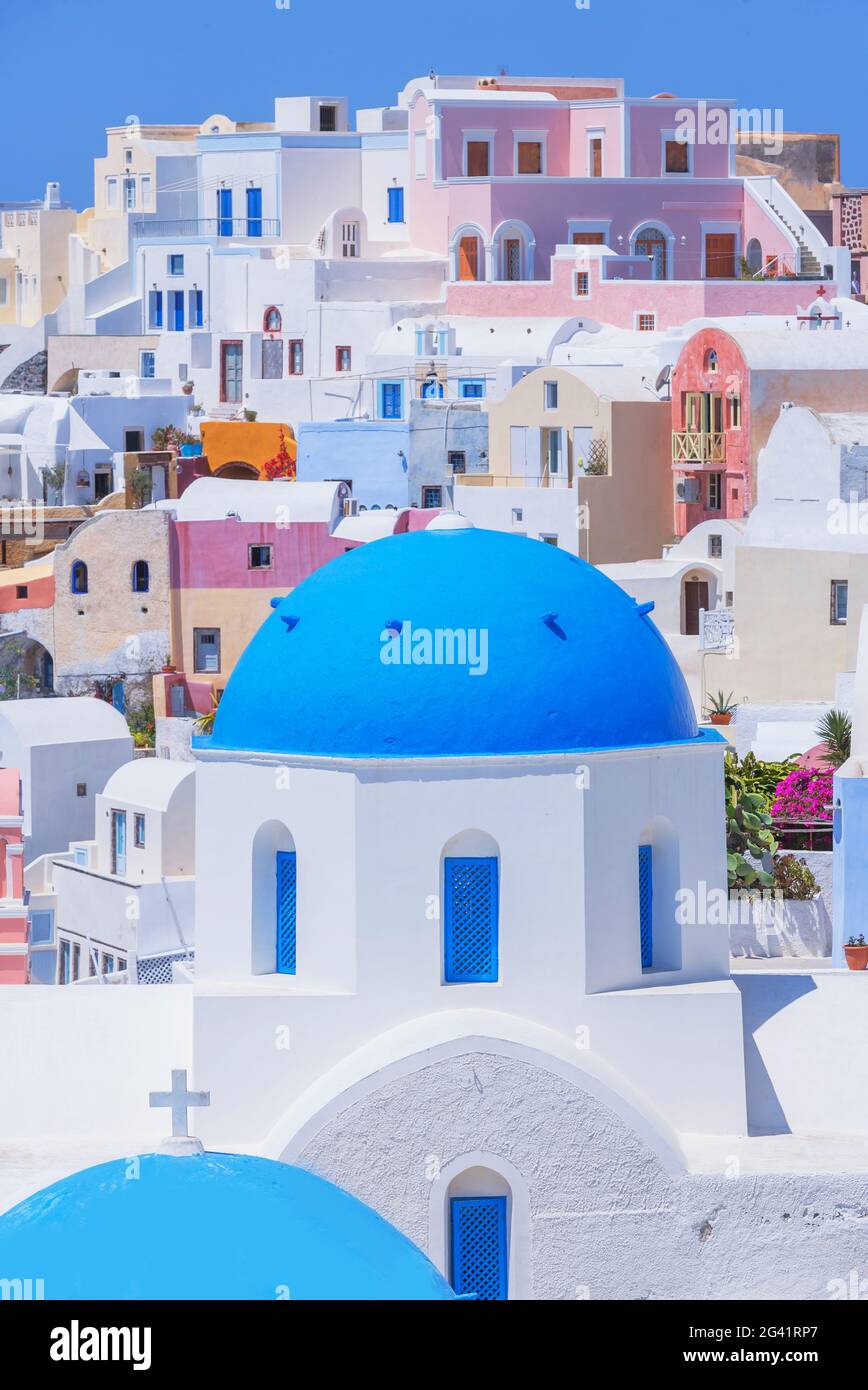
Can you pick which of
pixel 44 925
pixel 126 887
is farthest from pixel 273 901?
pixel 44 925

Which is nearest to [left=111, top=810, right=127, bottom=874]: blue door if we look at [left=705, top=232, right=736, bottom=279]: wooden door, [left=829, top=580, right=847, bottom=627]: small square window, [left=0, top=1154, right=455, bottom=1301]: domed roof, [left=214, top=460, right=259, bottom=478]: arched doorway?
[left=829, top=580, right=847, bottom=627]: small square window

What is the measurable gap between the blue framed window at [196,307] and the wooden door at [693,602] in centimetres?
1965

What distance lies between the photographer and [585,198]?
172 ft

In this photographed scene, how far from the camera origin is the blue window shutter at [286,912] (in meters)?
14.2

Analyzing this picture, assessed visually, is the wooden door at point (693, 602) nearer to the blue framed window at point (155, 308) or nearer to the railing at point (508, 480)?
the railing at point (508, 480)

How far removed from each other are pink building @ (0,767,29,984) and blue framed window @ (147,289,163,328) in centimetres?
2786

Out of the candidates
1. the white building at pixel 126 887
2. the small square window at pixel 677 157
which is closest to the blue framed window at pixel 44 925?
the white building at pixel 126 887

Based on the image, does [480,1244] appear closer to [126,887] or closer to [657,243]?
[126,887]

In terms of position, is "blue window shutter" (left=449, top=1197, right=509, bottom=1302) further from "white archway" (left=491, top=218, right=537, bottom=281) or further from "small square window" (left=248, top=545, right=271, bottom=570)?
"white archway" (left=491, top=218, right=537, bottom=281)

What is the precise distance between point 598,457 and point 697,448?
1521mm

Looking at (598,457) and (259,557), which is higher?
(598,457)

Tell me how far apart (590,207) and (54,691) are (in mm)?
18079
